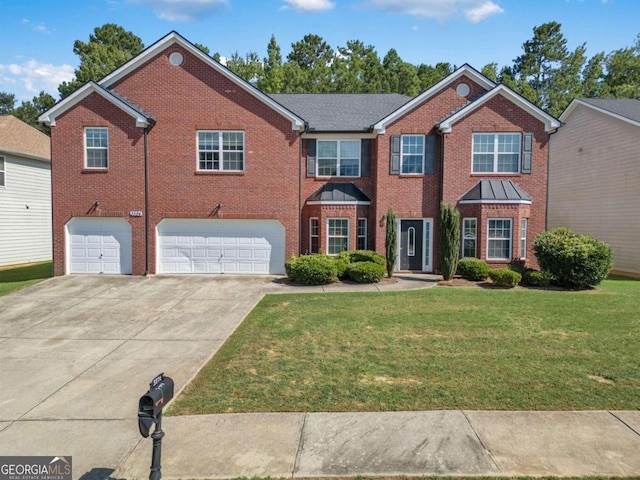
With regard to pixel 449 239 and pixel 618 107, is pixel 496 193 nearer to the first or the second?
→ pixel 449 239

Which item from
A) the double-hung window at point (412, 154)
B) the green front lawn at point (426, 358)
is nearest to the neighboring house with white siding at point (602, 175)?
the green front lawn at point (426, 358)

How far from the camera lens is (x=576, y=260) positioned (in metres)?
14.0

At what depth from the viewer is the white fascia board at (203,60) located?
1656 cm

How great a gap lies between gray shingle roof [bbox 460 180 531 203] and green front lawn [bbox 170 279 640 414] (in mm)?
5633

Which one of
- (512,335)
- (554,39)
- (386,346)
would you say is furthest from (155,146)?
(554,39)

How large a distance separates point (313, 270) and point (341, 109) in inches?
359

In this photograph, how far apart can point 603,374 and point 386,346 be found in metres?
3.56

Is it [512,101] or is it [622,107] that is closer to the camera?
[512,101]

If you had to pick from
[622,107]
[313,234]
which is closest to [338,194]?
[313,234]

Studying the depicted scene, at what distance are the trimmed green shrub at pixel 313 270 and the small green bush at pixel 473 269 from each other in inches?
196

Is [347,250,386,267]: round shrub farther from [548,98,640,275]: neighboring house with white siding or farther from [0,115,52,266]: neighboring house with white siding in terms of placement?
[0,115,52,266]: neighboring house with white siding

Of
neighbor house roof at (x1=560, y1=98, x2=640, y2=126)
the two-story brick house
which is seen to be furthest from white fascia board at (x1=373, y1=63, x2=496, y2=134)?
neighbor house roof at (x1=560, y1=98, x2=640, y2=126)

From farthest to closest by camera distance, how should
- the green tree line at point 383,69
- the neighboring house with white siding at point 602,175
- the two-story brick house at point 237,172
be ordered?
the green tree line at point 383,69, the neighboring house with white siding at point 602,175, the two-story brick house at point 237,172

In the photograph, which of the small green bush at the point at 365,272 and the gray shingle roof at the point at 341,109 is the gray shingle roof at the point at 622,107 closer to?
the gray shingle roof at the point at 341,109
